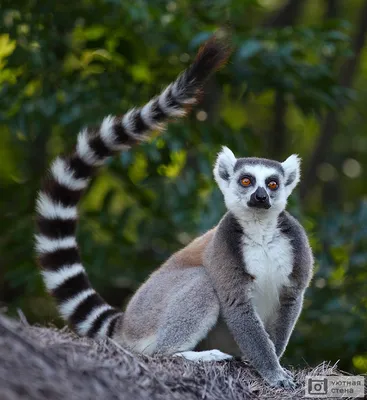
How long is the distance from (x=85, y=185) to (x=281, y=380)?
1.88 meters

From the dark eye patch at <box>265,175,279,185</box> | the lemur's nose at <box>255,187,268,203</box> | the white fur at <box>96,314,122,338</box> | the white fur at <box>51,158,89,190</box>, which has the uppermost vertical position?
the dark eye patch at <box>265,175,279,185</box>

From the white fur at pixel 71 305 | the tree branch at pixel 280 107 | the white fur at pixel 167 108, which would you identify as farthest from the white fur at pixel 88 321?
the tree branch at pixel 280 107

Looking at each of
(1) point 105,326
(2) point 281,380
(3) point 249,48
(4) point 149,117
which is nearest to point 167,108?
(4) point 149,117

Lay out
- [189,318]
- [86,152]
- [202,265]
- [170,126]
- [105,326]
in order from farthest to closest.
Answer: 1. [170,126]
2. [105,326]
3. [202,265]
4. [86,152]
5. [189,318]

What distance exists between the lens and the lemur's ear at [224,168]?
541 cm

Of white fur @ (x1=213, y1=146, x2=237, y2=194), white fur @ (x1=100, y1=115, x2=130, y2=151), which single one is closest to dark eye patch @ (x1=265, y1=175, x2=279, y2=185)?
white fur @ (x1=213, y1=146, x2=237, y2=194)

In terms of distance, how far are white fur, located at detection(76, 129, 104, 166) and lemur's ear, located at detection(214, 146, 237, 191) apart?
90cm

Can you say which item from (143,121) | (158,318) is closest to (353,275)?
(158,318)

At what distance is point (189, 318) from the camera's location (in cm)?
496

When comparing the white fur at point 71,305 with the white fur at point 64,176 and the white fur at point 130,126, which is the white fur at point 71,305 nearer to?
the white fur at point 64,176

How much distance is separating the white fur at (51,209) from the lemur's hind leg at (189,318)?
946mm

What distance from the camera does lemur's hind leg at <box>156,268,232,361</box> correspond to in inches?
194

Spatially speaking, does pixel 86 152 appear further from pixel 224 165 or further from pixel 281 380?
pixel 281 380

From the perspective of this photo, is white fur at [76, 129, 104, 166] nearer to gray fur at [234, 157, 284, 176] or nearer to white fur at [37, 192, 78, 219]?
white fur at [37, 192, 78, 219]
